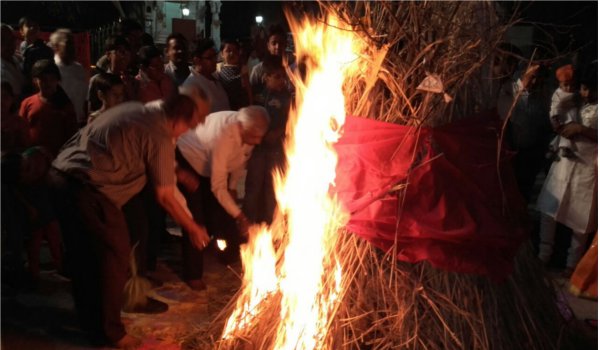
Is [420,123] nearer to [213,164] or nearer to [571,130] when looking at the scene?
[213,164]

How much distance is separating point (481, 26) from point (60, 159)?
2791 millimetres

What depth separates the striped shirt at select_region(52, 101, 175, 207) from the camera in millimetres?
4164

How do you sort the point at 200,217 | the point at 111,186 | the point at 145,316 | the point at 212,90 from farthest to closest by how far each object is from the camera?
the point at 212,90, the point at 200,217, the point at 145,316, the point at 111,186

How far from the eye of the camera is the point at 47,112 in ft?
19.3

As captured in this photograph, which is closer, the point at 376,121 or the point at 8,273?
the point at 376,121

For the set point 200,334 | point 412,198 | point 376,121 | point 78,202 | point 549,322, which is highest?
point 376,121

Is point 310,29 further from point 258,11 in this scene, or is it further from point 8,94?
point 258,11

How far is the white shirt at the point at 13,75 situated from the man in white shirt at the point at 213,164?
236 cm

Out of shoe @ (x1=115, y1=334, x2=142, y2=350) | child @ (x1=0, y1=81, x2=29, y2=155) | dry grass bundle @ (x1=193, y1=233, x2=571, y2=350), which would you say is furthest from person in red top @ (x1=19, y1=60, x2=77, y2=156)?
dry grass bundle @ (x1=193, y1=233, x2=571, y2=350)

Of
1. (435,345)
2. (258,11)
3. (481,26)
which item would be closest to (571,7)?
(481,26)

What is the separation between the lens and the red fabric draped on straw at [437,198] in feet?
11.7

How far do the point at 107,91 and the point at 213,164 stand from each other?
1.18 m

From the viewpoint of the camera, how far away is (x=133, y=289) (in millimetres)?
5207

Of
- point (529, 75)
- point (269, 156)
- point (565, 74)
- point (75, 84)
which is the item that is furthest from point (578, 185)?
point (75, 84)
